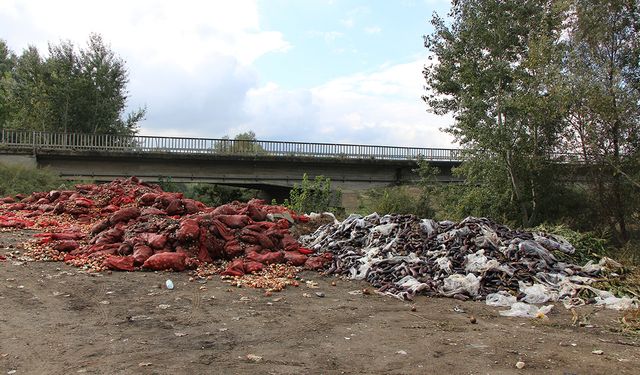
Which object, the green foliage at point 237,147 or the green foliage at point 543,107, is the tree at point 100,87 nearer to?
the green foliage at point 237,147

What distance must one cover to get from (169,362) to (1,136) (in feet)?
88.2

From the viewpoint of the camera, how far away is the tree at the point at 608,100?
14070 mm

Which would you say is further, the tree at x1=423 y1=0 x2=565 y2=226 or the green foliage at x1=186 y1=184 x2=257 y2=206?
the green foliage at x1=186 y1=184 x2=257 y2=206

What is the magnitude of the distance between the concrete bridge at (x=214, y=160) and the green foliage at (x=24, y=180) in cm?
241

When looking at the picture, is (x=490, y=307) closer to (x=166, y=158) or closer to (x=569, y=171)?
(x=569, y=171)

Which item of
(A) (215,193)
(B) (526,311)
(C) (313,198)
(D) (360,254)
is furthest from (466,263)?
(A) (215,193)

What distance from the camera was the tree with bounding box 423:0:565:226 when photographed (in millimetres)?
16328

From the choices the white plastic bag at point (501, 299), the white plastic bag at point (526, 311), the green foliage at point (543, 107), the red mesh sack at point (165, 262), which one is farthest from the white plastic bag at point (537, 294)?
the green foliage at point (543, 107)

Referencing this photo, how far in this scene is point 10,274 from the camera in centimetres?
671

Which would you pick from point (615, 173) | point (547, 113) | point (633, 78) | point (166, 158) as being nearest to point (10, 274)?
point (547, 113)

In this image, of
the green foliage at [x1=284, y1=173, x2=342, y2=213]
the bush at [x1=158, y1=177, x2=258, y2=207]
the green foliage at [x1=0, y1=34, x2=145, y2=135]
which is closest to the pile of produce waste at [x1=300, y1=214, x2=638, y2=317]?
the green foliage at [x1=284, y1=173, x2=342, y2=213]

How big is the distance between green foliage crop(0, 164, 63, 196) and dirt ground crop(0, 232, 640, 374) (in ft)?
50.3

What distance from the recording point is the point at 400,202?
58.9 feet

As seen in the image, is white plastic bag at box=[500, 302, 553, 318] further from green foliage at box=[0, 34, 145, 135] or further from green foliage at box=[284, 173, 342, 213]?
green foliage at box=[0, 34, 145, 135]
